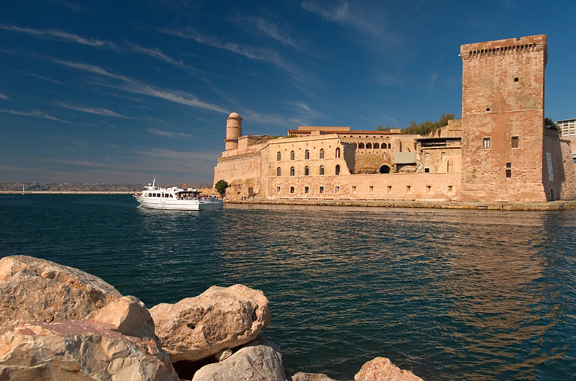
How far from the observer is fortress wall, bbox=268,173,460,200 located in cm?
2977

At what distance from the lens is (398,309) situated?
6.47 metres

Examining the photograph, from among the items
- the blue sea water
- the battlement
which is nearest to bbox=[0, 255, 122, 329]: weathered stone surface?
the blue sea water

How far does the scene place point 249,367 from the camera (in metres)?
3.35

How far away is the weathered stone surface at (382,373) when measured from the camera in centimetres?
383

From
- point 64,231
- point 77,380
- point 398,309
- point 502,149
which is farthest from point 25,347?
point 502,149

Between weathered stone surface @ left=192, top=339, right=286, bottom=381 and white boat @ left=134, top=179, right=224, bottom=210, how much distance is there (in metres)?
29.4

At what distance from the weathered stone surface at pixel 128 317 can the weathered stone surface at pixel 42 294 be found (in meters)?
0.15

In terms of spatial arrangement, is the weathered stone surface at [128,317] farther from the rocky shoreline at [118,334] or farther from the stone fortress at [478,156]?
the stone fortress at [478,156]

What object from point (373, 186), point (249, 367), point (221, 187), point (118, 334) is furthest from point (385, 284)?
point (221, 187)

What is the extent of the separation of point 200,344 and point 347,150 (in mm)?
34997

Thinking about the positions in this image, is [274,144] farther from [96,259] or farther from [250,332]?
[250,332]

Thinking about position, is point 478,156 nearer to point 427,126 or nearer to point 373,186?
point 373,186

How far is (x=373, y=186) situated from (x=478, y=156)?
9058mm

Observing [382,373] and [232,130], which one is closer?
[382,373]
